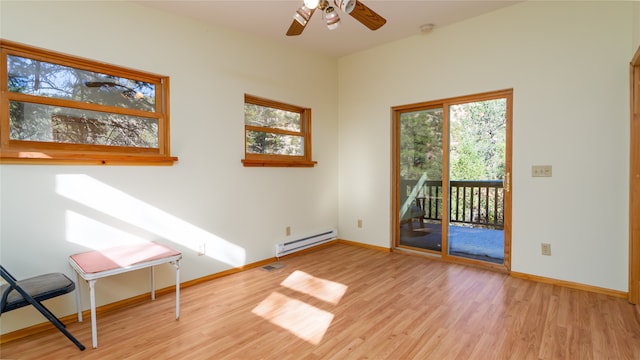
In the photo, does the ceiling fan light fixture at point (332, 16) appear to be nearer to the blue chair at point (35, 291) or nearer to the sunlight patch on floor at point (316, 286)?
the sunlight patch on floor at point (316, 286)

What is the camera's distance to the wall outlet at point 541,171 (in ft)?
10.2

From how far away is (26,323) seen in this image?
7.39ft

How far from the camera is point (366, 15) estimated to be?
7.42 ft

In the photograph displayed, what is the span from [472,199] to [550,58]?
1.66 metres

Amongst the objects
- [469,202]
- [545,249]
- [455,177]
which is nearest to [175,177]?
[455,177]

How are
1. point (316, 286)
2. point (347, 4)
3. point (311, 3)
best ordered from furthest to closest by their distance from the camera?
point (316, 286) → point (311, 3) → point (347, 4)

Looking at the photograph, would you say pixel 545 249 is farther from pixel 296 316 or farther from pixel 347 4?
pixel 347 4

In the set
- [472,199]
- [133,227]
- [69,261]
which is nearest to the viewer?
[69,261]

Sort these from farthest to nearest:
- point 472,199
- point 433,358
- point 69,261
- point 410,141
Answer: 1. point 410,141
2. point 472,199
3. point 69,261
4. point 433,358

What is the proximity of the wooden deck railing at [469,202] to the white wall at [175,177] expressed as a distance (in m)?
1.55

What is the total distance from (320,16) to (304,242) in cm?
284

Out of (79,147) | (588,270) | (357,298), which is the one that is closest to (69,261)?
(79,147)

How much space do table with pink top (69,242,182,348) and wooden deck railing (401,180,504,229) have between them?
10.2 ft

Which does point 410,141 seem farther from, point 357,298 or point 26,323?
point 26,323
